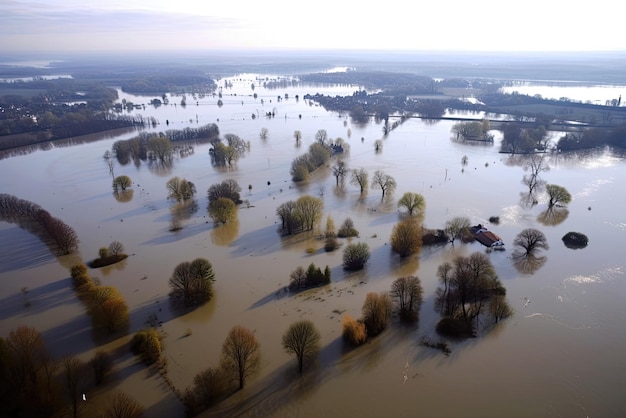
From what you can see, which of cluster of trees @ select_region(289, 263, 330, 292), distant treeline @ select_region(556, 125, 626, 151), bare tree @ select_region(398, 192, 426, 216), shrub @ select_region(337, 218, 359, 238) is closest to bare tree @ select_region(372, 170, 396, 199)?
bare tree @ select_region(398, 192, 426, 216)

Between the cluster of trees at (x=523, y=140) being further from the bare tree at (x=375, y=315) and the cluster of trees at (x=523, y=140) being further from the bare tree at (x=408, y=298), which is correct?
the bare tree at (x=375, y=315)

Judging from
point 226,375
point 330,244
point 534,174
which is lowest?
point 330,244

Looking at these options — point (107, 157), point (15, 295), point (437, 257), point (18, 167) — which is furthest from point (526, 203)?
point (18, 167)

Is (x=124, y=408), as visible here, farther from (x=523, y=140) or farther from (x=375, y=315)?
(x=523, y=140)

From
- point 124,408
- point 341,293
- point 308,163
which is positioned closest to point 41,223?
point 124,408

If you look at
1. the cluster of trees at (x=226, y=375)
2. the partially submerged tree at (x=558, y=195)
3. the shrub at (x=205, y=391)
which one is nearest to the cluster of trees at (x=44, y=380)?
the shrub at (x=205, y=391)
